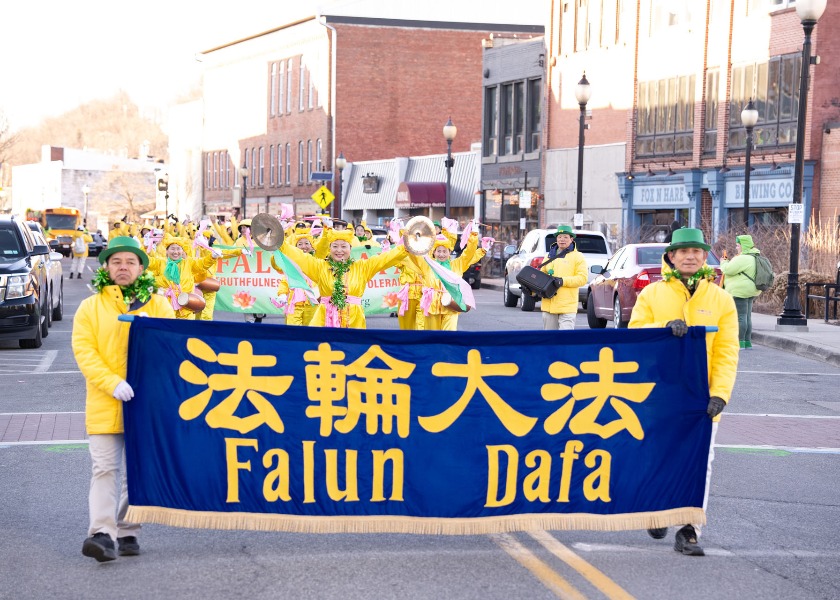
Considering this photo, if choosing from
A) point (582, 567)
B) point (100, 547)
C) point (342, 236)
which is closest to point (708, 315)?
point (582, 567)

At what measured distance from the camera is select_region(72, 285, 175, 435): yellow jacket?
21.5ft

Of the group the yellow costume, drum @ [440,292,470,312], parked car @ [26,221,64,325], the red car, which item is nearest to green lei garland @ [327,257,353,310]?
the yellow costume

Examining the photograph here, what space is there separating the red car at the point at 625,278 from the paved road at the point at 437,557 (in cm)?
1089

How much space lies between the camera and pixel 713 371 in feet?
23.2

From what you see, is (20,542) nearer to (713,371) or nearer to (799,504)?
(713,371)

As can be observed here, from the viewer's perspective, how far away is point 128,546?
6.77 m

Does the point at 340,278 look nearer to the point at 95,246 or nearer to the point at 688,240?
the point at 688,240

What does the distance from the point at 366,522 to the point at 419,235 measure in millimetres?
5159

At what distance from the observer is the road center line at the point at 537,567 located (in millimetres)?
6145

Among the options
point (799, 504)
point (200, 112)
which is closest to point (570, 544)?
point (799, 504)

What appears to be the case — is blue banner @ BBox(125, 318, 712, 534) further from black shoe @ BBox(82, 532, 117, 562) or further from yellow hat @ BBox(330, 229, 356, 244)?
yellow hat @ BBox(330, 229, 356, 244)

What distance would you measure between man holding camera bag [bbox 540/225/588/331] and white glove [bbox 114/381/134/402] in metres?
8.67

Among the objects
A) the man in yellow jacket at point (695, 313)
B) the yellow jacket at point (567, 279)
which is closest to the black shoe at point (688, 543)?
the man in yellow jacket at point (695, 313)

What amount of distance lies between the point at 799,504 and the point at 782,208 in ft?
91.5
